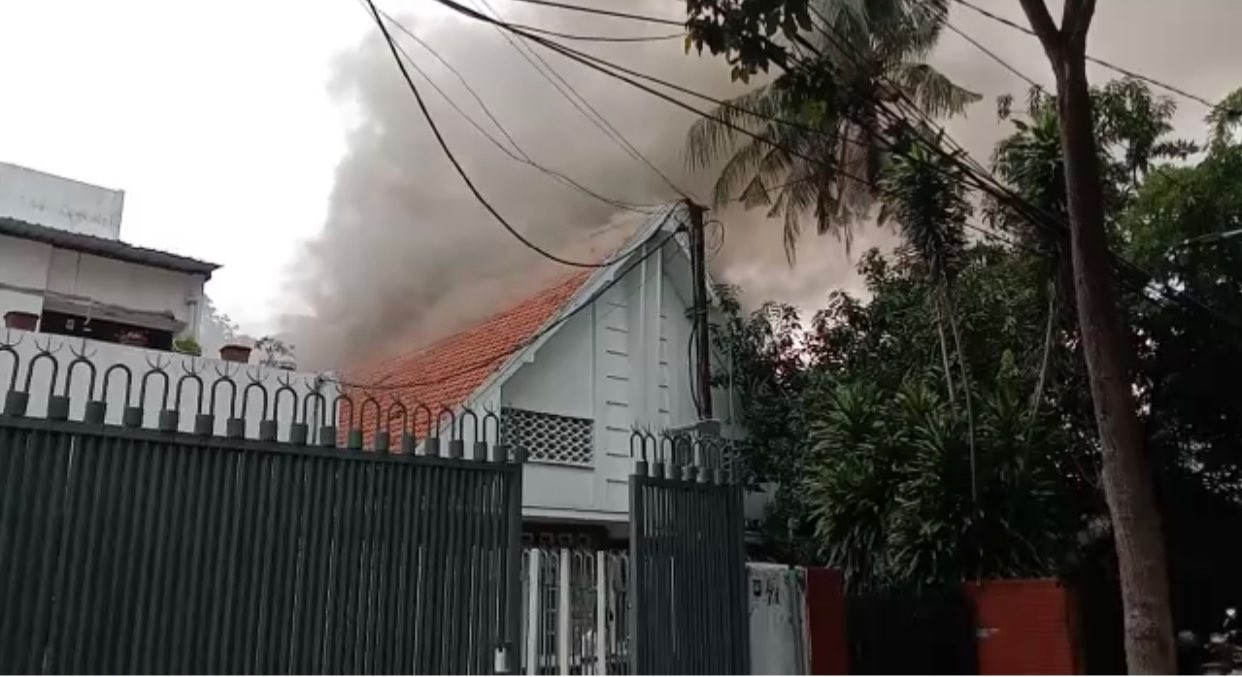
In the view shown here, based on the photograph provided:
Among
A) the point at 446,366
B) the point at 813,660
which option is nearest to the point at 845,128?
the point at 446,366

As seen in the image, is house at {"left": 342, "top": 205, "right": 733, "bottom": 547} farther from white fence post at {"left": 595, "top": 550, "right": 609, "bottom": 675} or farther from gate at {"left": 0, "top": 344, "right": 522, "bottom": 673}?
gate at {"left": 0, "top": 344, "right": 522, "bottom": 673}

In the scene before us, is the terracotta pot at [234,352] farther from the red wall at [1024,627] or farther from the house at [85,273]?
the red wall at [1024,627]

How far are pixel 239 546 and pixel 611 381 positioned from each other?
8.22 m

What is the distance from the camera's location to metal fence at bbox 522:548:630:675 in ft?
20.5

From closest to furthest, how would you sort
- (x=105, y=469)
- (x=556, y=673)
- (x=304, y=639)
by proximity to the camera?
(x=105, y=469)
(x=304, y=639)
(x=556, y=673)

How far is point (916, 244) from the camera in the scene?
9.69 metres

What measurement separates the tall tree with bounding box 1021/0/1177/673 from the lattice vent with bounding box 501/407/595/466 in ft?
21.9

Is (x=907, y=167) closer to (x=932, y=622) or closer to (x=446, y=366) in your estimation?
(x=932, y=622)

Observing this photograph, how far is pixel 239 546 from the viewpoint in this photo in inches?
174

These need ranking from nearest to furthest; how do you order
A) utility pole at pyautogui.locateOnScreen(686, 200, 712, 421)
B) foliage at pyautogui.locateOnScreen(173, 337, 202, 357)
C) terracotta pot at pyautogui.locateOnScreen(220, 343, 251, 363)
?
terracotta pot at pyautogui.locateOnScreen(220, 343, 251, 363) → foliage at pyautogui.locateOnScreen(173, 337, 202, 357) → utility pole at pyautogui.locateOnScreen(686, 200, 712, 421)

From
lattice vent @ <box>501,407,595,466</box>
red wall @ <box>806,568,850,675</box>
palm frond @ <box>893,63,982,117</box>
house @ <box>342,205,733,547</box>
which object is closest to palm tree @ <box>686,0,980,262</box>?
palm frond @ <box>893,63,982,117</box>

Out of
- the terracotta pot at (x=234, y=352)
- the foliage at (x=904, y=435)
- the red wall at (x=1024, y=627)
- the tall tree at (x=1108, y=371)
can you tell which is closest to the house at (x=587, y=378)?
the foliage at (x=904, y=435)

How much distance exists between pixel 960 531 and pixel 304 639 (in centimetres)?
Answer: 607

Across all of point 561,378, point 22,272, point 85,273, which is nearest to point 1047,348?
point 561,378
